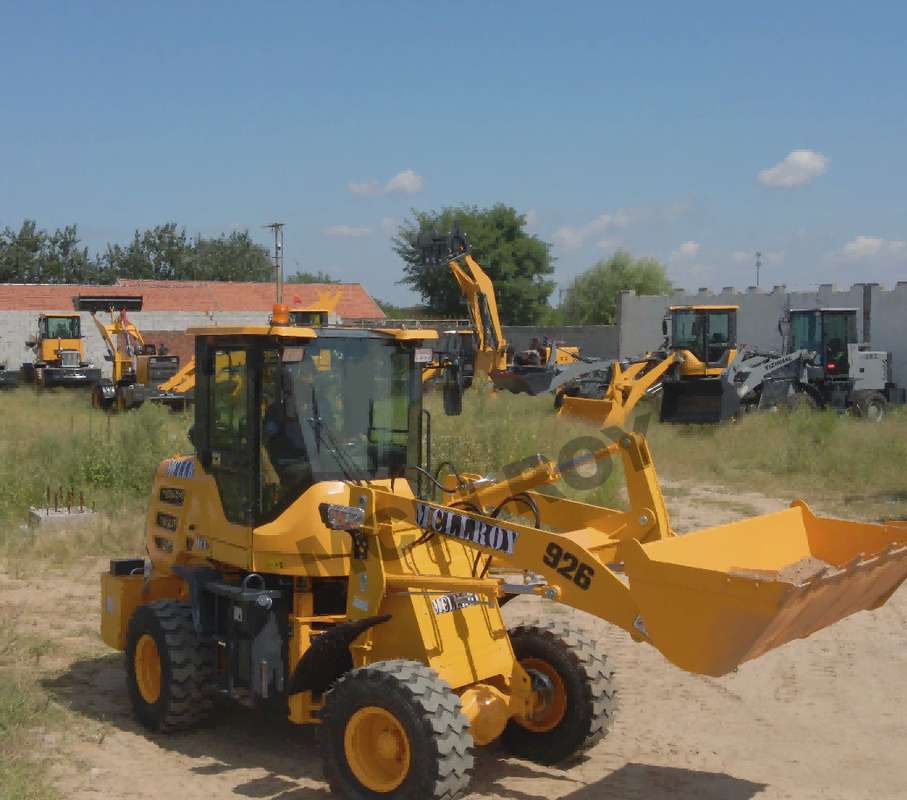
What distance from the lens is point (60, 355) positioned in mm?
32875

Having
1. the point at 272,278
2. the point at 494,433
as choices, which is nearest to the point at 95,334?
the point at 494,433

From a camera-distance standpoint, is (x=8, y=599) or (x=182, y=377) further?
(x=182, y=377)

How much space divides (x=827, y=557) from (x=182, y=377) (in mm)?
20406

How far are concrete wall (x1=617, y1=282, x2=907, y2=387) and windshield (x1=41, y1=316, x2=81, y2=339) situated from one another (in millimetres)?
20310

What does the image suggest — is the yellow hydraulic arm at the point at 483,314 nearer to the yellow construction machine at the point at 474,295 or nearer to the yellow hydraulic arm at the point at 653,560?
the yellow construction machine at the point at 474,295

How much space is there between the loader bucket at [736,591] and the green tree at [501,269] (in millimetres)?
49866

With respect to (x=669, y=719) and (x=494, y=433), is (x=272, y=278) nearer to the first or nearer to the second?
(x=494, y=433)

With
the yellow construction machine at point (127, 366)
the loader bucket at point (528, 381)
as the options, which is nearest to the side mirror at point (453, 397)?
the loader bucket at point (528, 381)

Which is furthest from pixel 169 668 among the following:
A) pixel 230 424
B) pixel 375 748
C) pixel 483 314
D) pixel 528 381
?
pixel 483 314

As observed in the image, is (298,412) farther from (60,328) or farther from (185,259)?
(185,259)

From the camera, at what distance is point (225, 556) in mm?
6094

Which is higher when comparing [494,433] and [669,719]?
[494,433]

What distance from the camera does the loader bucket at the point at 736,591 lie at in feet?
14.0

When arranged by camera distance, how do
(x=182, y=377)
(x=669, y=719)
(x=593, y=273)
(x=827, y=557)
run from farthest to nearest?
1. (x=593, y=273)
2. (x=182, y=377)
3. (x=669, y=719)
4. (x=827, y=557)
